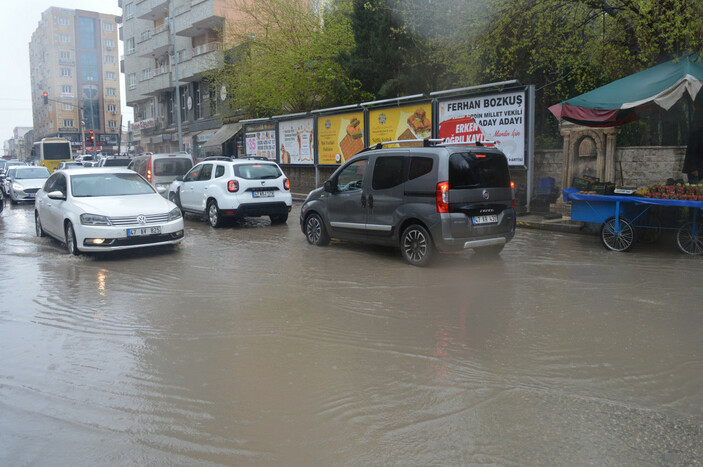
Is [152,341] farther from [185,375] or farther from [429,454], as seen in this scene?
[429,454]

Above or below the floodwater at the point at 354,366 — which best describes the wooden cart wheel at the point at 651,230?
above

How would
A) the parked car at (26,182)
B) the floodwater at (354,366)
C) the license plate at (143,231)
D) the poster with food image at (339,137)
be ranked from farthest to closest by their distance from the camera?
the parked car at (26,182), the poster with food image at (339,137), the license plate at (143,231), the floodwater at (354,366)

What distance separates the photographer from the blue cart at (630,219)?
378 inches

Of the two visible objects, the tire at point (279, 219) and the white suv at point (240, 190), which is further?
the tire at point (279, 219)

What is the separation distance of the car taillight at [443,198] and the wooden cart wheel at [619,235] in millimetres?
3500

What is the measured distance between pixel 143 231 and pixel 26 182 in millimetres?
15773

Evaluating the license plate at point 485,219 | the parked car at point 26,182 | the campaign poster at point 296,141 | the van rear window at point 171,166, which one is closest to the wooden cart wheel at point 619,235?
the license plate at point 485,219

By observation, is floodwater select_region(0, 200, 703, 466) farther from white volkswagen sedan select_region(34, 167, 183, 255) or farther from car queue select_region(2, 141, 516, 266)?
white volkswagen sedan select_region(34, 167, 183, 255)

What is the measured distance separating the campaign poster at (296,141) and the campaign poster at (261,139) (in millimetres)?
680

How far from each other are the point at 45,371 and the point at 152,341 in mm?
961

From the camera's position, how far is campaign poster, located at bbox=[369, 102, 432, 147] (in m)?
17.5

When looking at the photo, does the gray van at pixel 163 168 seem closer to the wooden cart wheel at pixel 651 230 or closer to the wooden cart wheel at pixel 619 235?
the wooden cart wheel at pixel 619 235

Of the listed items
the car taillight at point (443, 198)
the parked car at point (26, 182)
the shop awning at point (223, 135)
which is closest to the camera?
the car taillight at point (443, 198)

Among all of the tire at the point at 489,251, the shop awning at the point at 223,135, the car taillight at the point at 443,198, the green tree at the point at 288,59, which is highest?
the green tree at the point at 288,59
